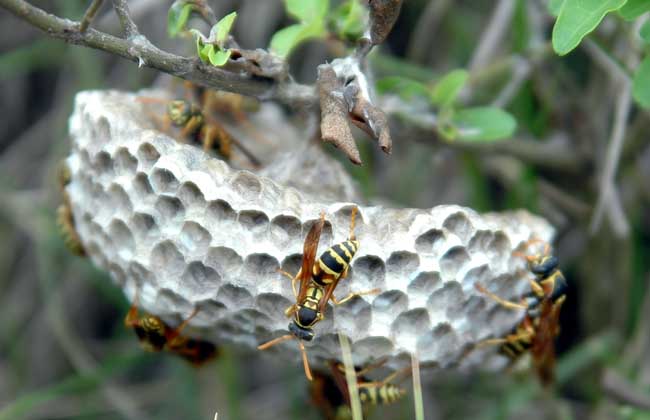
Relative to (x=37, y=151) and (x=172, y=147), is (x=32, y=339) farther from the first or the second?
(x=172, y=147)

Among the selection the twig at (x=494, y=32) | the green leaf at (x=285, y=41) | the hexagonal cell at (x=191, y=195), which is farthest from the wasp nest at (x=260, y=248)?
the twig at (x=494, y=32)

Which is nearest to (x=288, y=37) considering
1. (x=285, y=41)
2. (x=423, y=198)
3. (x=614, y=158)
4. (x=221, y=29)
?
(x=285, y=41)

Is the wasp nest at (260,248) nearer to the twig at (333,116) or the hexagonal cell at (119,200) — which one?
the hexagonal cell at (119,200)

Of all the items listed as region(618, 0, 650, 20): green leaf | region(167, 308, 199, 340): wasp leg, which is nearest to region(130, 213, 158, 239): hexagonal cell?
region(167, 308, 199, 340): wasp leg

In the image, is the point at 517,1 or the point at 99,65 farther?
the point at 99,65

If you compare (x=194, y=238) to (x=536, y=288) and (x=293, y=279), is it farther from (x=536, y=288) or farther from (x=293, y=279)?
(x=536, y=288)

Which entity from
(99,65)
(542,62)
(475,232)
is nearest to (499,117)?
(475,232)
